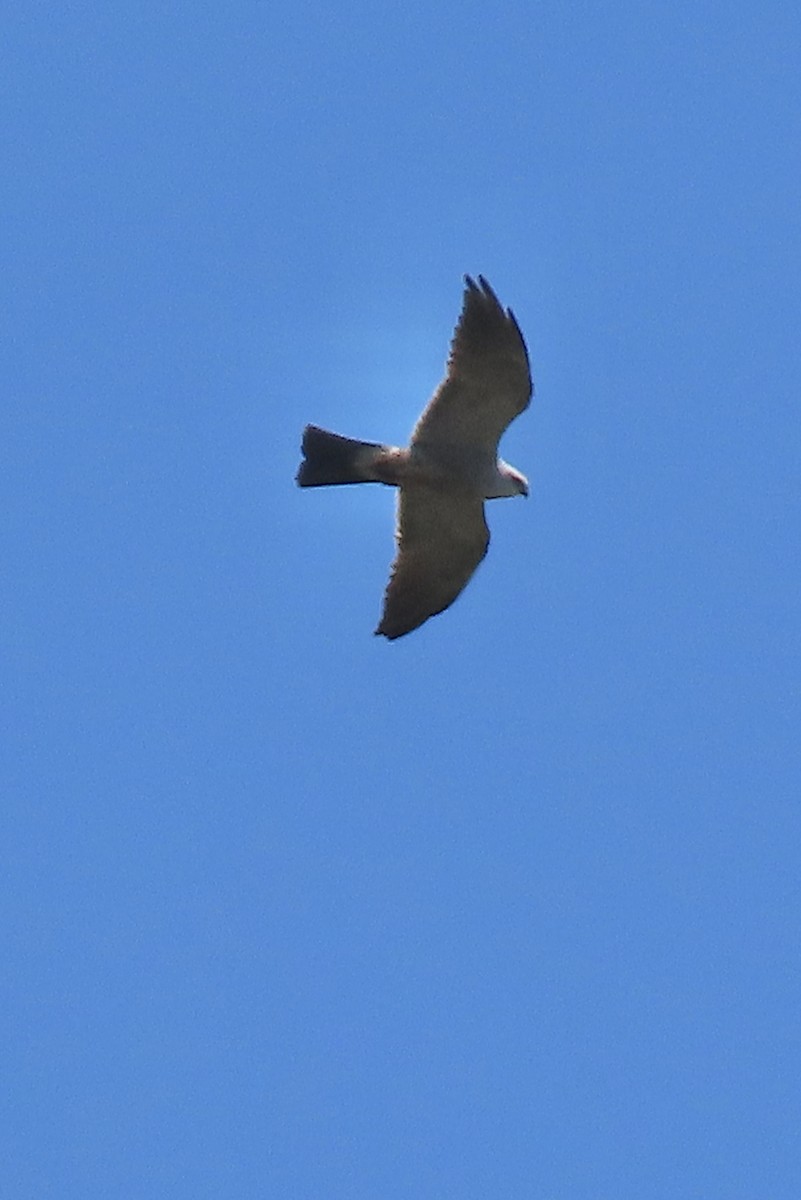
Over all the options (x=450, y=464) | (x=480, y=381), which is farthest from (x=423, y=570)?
Answer: (x=480, y=381)

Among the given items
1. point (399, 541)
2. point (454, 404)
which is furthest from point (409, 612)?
point (454, 404)

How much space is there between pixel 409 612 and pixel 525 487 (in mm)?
1393

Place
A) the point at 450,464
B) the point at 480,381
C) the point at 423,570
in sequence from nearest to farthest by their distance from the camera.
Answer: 1. the point at 480,381
2. the point at 450,464
3. the point at 423,570

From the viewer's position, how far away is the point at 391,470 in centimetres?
1959

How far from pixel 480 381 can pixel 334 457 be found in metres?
1.47

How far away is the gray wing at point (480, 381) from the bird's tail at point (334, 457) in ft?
1.42

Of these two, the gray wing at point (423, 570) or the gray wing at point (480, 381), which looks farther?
the gray wing at point (423, 570)

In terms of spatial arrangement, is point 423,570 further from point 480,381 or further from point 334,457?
point 480,381

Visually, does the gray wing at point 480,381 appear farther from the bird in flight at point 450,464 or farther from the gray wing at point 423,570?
the gray wing at point 423,570

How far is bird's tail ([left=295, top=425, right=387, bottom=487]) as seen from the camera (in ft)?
64.3

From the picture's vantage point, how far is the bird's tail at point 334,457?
1961 cm

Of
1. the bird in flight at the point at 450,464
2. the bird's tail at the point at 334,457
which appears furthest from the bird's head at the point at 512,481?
the bird's tail at the point at 334,457

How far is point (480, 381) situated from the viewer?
62.0ft

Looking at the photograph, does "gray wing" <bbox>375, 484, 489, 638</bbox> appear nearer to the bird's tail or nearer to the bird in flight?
the bird in flight
